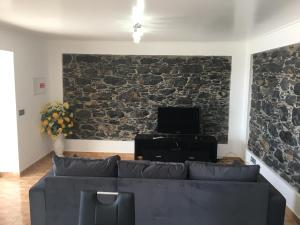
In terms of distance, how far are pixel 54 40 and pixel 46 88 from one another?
1.06 m

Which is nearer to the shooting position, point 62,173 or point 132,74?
point 62,173

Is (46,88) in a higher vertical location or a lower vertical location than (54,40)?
lower

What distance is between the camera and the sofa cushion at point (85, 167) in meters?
3.05

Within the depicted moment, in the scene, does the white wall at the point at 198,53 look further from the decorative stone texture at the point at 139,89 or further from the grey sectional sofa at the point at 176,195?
the grey sectional sofa at the point at 176,195

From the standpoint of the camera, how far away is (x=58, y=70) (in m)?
6.48

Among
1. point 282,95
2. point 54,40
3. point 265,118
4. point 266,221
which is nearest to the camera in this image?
point 266,221

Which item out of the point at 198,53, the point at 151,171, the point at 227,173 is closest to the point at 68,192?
the point at 151,171

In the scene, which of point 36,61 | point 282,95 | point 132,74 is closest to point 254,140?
point 282,95

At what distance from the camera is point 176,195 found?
2916 millimetres

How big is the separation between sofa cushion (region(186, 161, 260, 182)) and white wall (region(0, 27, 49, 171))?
3620 mm

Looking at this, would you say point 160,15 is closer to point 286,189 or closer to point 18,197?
point 286,189

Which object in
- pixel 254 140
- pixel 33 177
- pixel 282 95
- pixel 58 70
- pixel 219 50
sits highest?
pixel 219 50

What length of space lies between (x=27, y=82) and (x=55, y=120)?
0.96m

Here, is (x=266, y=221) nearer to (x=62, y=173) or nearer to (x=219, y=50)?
(x=62, y=173)
